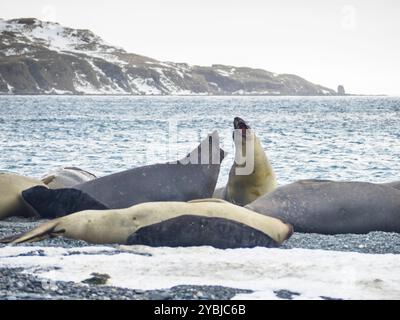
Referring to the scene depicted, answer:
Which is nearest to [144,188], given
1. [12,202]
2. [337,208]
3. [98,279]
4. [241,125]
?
[12,202]

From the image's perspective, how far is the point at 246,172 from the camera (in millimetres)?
11992

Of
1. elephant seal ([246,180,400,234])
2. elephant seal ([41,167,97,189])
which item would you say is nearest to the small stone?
elephant seal ([246,180,400,234])

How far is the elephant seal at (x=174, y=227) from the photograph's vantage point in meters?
8.20

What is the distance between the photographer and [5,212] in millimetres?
10805

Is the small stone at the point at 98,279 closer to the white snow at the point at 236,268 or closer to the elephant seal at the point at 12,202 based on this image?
the white snow at the point at 236,268

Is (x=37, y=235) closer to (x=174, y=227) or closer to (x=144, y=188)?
(x=174, y=227)

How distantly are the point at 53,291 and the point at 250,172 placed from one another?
635 centimetres

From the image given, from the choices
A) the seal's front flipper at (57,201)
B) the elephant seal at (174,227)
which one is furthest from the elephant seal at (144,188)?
the elephant seal at (174,227)

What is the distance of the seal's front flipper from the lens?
980 cm

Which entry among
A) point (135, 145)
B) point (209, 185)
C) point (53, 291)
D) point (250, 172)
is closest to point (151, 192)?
point (209, 185)

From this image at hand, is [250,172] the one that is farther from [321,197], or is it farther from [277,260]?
[277,260]

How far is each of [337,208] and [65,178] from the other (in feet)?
18.3

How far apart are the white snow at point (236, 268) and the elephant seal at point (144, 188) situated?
2.28 meters

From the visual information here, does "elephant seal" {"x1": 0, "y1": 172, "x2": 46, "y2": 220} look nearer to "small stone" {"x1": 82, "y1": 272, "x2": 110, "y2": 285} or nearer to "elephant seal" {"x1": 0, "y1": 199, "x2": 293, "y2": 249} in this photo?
"elephant seal" {"x1": 0, "y1": 199, "x2": 293, "y2": 249}
